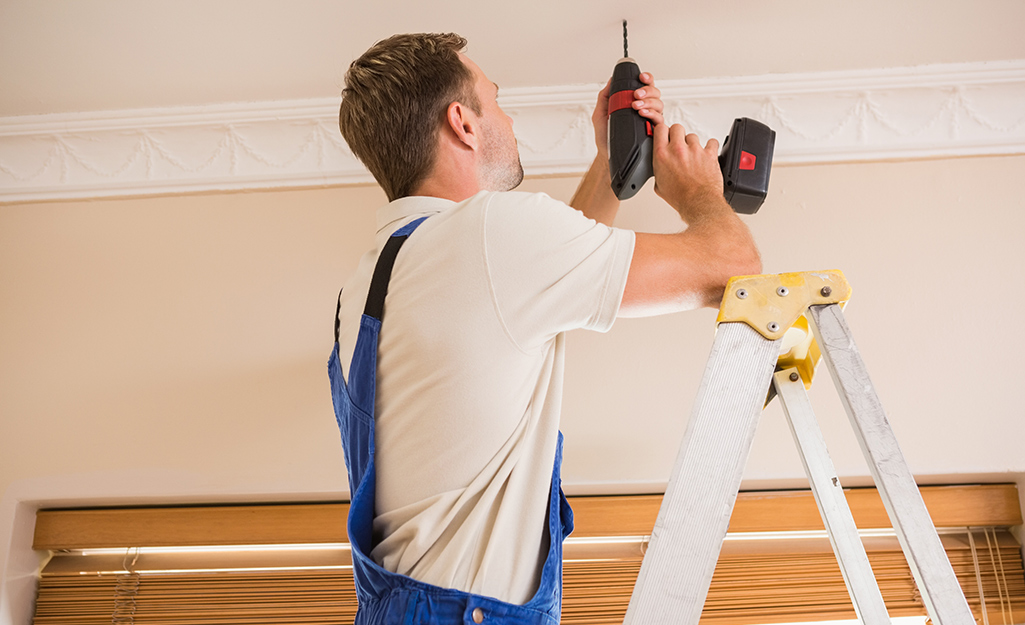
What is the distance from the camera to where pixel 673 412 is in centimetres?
156

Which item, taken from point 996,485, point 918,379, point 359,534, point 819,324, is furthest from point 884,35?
point 359,534

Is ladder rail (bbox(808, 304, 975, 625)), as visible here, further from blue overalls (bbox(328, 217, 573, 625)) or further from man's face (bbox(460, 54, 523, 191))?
man's face (bbox(460, 54, 523, 191))

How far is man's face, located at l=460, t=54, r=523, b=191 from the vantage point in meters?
1.07

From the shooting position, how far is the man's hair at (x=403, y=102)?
103 cm

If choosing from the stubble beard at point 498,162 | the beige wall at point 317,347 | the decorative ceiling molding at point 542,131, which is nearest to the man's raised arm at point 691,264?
the stubble beard at point 498,162

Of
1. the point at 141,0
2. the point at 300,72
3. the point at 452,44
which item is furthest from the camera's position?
the point at 300,72

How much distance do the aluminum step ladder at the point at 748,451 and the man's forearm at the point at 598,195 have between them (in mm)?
592

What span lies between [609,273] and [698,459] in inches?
8.7

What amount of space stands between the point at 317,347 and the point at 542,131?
2.36 feet

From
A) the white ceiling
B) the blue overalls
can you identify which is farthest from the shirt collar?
the white ceiling

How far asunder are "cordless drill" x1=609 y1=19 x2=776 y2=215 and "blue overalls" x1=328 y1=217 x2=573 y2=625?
386 millimetres

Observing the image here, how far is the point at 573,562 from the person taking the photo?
153 cm

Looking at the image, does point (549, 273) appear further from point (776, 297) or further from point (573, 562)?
point (573, 562)

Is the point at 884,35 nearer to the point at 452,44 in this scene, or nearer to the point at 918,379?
the point at 918,379
